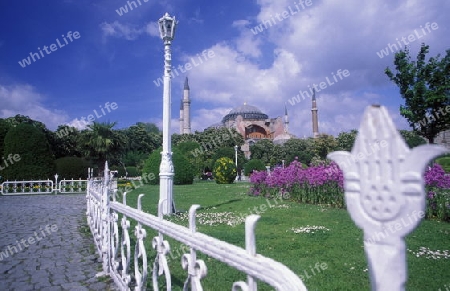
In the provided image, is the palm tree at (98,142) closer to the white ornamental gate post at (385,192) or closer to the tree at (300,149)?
the tree at (300,149)

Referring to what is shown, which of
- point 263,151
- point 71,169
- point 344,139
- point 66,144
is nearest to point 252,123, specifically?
point 263,151

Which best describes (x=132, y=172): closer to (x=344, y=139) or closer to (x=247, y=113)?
(x=344, y=139)

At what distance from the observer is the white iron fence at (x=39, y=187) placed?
1870cm

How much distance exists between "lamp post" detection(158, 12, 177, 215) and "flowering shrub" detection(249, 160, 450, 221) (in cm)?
466

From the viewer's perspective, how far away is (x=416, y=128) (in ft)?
55.4

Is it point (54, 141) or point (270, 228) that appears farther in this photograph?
point (54, 141)

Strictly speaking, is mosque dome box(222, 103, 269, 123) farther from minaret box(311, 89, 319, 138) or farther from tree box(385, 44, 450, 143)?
tree box(385, 44, 450, 143)

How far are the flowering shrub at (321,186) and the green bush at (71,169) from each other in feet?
50.2

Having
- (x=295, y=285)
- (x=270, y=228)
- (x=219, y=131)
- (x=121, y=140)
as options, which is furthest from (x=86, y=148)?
(x=295, y=285)

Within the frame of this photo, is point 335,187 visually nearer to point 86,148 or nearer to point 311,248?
point 311,248

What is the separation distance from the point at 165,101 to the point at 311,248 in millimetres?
5421

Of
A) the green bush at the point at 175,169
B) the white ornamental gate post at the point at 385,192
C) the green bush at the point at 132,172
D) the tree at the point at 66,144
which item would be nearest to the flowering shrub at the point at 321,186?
the white ornamental gate post at the point at 385,192

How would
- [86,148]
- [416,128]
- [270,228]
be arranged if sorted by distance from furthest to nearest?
[86,148], [416,128], [270,228]

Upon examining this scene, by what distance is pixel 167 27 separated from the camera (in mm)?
8602
